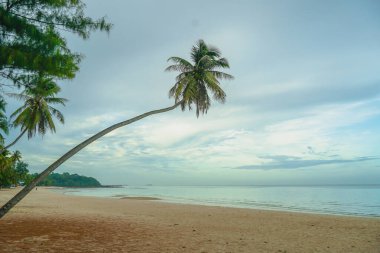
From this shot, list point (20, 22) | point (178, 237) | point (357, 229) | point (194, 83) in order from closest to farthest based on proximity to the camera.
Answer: point (20, 22) → point (178, 237) → point (357, 229) → point (194, 83)

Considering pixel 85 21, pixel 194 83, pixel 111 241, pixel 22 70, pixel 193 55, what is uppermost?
pixel 193 55

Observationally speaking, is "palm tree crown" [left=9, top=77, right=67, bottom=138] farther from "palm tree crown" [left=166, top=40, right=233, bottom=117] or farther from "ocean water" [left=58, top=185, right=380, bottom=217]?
"ocean water" [left=58, top=185, right=380, bottom=217]

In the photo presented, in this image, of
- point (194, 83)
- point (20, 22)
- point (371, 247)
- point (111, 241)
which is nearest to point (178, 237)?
point (111, 241)

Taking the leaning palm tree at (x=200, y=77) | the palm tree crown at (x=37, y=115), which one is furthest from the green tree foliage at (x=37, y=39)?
the palm tree crown at (x=37, y=115)

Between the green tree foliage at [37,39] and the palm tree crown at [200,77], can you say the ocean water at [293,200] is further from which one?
the green tree foliage at [37,39]

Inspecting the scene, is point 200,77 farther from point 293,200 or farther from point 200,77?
point 293,200

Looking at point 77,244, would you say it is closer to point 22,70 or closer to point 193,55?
point 22,70

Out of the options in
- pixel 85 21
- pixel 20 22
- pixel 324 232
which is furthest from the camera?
pixel 324 232

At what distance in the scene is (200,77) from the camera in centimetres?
1920

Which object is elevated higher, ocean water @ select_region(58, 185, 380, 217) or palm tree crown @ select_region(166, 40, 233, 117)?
palm tree crown @ select_region(166, 40, 233, 117)

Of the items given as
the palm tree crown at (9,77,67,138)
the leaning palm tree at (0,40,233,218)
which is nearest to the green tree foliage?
the leaning palm tree at (0,40,233,218)

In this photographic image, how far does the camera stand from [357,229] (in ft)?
48.5

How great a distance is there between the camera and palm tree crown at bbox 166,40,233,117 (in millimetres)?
18922

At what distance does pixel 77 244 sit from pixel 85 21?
689 cm
